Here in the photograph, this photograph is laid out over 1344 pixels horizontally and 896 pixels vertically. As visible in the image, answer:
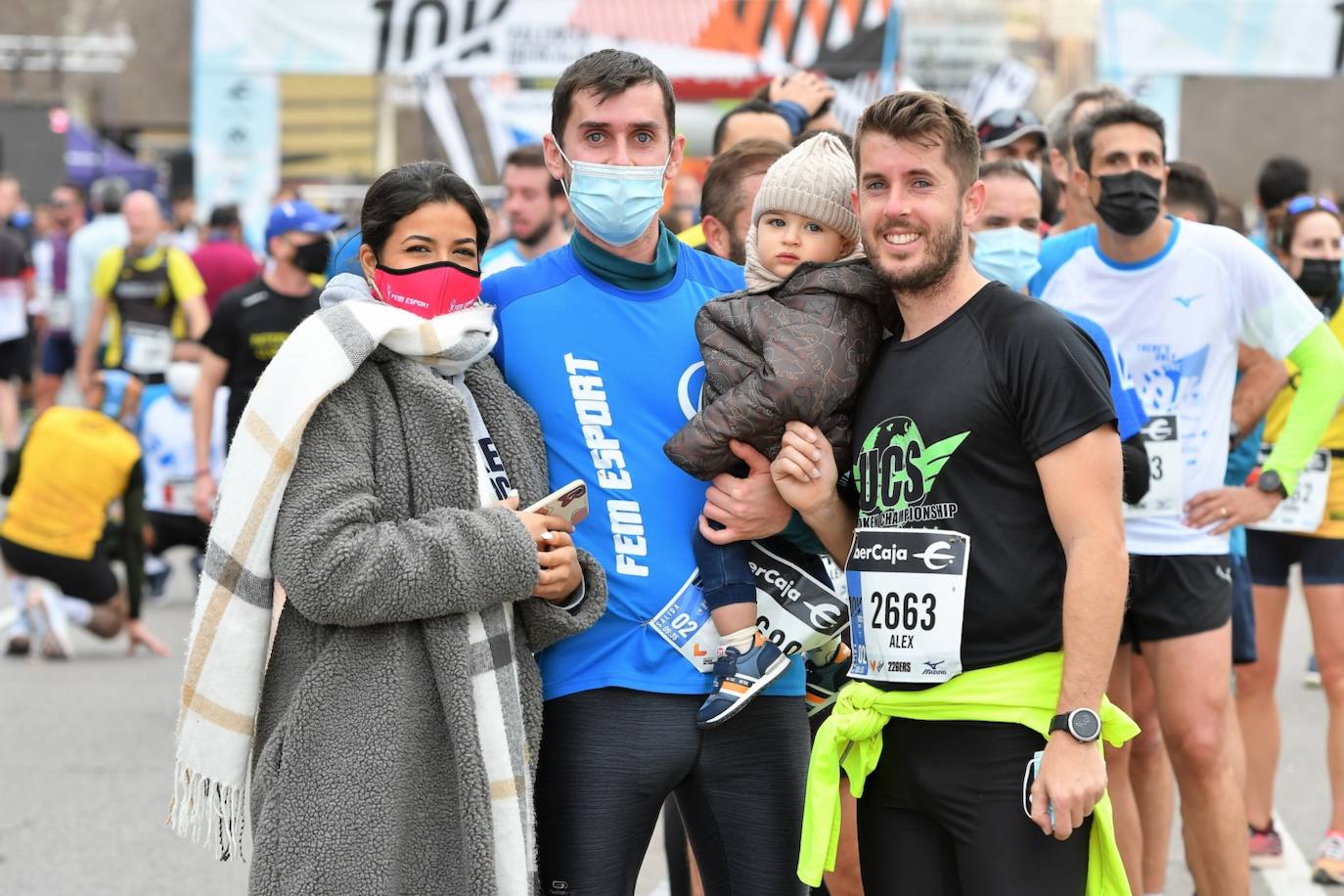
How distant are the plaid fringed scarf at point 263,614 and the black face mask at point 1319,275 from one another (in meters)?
4.26

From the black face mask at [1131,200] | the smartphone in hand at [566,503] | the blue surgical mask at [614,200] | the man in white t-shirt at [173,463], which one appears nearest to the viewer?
the smartphone in hand at [566,503]

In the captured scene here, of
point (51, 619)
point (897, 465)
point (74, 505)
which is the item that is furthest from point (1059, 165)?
point (51, 619)

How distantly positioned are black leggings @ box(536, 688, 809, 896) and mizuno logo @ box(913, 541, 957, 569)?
0.51 meters

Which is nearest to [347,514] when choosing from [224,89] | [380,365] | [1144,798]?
[380,365]

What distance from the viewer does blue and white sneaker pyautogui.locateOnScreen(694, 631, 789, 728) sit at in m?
3.38

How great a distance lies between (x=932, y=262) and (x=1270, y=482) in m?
2.29

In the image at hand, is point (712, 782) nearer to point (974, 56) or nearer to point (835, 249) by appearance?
point (835, 249)

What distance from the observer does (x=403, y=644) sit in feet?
10.5

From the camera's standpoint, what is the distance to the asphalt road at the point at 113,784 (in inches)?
233

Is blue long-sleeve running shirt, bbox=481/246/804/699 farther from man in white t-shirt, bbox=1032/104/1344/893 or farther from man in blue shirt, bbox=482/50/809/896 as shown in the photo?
man in white t-shirt, bbox=1032/104/1344/893

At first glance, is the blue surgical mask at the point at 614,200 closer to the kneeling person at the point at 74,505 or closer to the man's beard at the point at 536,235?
the man's beard at the point at 536,235

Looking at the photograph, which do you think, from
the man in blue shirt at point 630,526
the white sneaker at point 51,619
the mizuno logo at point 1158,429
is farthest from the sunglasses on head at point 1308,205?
the white sneaker at point 51,619

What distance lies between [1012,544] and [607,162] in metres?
1.14

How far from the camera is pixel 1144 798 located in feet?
17.7
